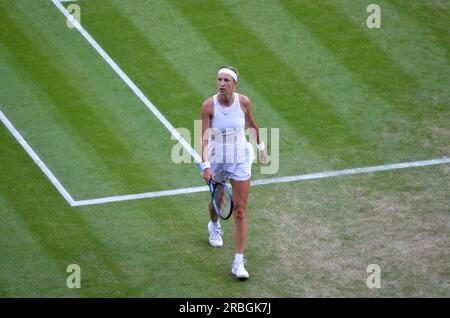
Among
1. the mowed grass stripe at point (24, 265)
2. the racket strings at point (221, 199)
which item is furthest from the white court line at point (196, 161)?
the racket strings at point (221, 199)

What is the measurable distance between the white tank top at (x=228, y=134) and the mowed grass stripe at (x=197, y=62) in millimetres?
2572

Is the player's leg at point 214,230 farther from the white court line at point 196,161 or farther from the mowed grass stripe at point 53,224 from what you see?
the white court line at point 196,161

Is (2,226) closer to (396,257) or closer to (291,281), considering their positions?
(291,281)

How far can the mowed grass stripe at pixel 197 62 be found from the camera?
1484cm

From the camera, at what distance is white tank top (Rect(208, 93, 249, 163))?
1184cm

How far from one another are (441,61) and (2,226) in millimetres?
8381

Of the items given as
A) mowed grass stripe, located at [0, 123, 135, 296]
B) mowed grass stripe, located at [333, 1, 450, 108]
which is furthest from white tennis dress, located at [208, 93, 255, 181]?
mowed grass stripe, located at [333, 1, 450, 108]

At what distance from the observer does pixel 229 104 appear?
38.9 feet

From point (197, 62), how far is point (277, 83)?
1536 millimetres

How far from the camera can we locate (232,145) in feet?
39.1

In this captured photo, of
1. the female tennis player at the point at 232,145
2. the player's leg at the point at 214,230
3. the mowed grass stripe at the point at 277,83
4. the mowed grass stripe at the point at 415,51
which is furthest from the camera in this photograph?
the mowed grass stripe at the point at 415,51

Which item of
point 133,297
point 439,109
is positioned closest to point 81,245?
point 133,297

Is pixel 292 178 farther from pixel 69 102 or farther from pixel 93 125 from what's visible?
pixel 69 102

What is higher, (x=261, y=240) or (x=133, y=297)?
(x=261, y=240)
